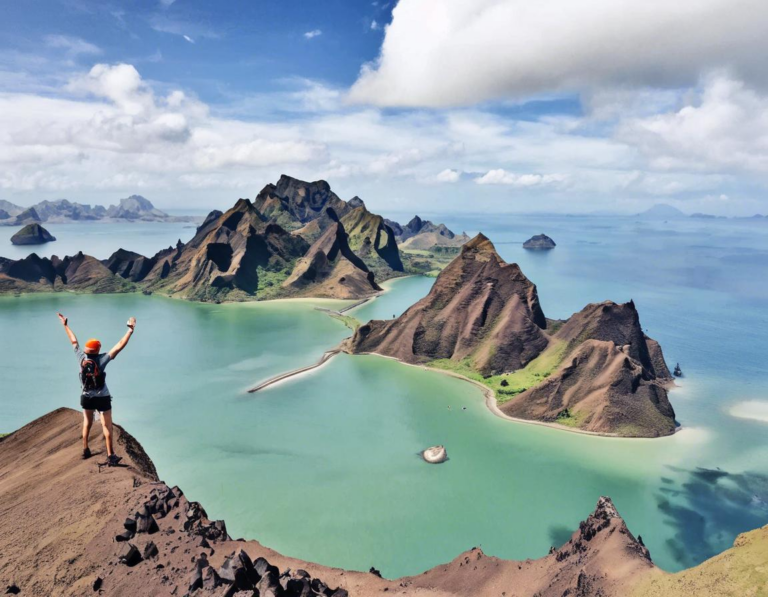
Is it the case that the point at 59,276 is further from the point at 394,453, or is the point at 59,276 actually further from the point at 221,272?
the point at 394,453

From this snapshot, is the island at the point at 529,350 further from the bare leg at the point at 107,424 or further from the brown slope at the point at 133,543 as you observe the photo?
the bare leg at the point at 107,424

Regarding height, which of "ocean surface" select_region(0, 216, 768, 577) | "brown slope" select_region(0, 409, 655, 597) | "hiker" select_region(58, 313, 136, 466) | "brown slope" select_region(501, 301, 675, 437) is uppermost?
"hiker" select_region(58, 313, 136, 466)

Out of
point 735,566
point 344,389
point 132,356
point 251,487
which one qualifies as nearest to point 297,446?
point 251,487

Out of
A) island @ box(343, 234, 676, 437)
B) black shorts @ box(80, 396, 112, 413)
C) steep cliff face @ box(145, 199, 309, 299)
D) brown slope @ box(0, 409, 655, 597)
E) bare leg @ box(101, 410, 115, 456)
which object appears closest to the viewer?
brown slope @ box(0, 409, 655, 597)

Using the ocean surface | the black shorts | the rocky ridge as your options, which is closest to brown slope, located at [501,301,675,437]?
the ocean surface

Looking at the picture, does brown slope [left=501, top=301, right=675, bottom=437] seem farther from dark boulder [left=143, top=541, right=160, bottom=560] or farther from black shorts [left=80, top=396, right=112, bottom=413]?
black shorts [left=80, top=396, right=112, bottom=413]

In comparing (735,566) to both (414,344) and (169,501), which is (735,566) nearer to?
(169,501)

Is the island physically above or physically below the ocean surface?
above
